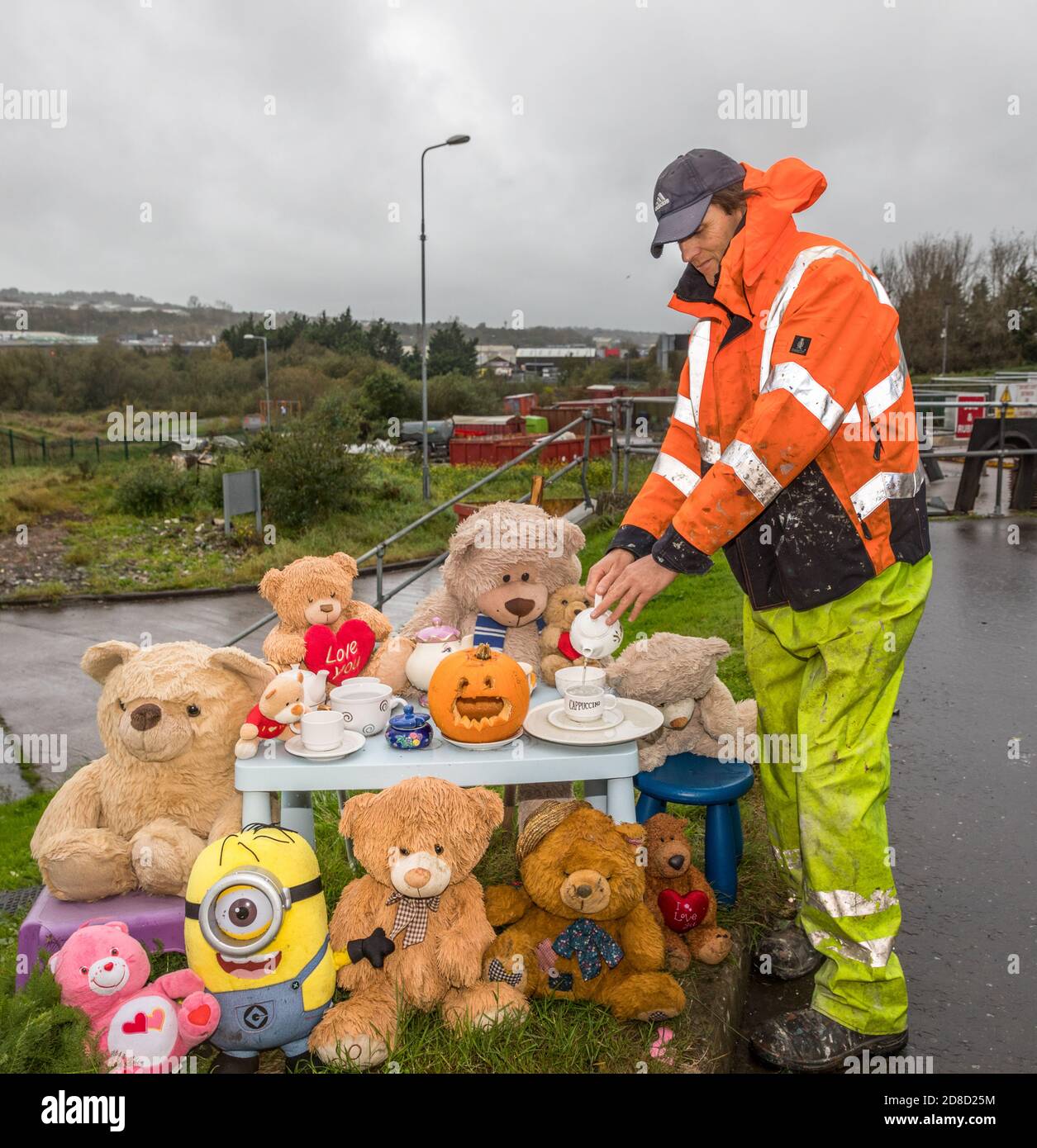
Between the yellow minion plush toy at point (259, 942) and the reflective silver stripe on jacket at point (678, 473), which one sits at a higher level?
the reflective silver stripe on jacket at point (678, 473)

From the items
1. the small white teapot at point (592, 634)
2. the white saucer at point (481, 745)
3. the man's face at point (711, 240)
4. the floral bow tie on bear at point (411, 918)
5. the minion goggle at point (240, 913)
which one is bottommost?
the floral bow tie on bear at point (411, 918)

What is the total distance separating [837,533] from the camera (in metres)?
2.63

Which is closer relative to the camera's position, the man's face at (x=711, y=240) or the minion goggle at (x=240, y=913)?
the minion goggle at (x=240, y=913)

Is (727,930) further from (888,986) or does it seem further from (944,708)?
(944,708)

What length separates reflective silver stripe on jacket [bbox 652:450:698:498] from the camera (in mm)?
3262

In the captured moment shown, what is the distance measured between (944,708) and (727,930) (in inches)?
123

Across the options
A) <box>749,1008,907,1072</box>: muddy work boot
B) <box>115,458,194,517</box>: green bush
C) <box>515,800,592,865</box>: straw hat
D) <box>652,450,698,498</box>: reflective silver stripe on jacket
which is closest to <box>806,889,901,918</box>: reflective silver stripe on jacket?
<box>749,1008,907,1072</box>: muddy work boot

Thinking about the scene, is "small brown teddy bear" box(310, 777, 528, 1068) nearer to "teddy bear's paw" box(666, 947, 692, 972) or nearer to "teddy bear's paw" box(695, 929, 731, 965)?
"teddy bear's paw" box(666, 947, 692, 972)

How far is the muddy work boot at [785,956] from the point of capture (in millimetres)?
3291

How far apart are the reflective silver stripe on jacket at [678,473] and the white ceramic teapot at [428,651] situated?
952 mm

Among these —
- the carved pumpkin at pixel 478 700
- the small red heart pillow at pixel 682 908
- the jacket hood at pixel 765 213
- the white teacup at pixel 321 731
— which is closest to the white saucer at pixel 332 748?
the white teacup at pixel 321 731

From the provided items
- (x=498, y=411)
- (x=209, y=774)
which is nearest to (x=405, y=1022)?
(x=209, y=774)

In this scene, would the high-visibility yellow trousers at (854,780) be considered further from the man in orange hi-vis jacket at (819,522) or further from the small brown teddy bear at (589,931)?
the small brown teddy bear at (589,931)

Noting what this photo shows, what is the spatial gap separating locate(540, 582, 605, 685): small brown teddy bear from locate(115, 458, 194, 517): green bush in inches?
740
